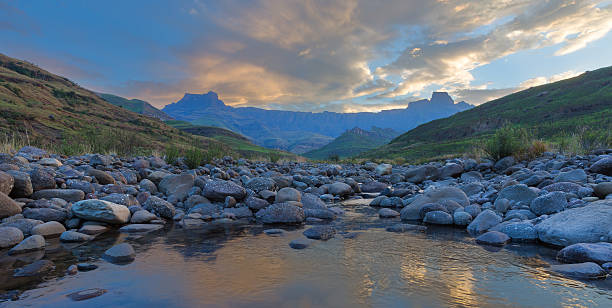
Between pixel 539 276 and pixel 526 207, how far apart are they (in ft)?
11.8

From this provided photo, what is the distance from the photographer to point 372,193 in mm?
13180

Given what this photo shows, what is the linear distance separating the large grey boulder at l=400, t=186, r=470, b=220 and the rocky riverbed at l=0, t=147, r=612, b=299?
0.03 meters

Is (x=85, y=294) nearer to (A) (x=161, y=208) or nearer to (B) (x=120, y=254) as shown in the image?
(B) (x=120, y=254)

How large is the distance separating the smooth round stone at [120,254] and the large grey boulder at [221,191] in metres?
3.97

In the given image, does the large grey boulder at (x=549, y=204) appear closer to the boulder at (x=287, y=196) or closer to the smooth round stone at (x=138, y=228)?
the boulder at (x=287, y=196)

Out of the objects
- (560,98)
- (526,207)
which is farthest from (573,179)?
(560,98)

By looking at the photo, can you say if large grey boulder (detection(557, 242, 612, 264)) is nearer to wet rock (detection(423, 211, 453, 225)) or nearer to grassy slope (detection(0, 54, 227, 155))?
wet rock (detection(423, 211, 453, 225))

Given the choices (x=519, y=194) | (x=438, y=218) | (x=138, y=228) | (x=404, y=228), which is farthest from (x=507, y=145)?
(x=138, y=228)

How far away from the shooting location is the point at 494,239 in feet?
18.4

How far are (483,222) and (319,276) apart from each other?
4.36 metres

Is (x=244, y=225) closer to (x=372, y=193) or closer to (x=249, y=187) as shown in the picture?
(x=249, y=187)

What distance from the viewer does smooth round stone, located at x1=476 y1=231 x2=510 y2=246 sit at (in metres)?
5.55

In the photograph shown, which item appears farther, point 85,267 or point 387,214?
point 387,214

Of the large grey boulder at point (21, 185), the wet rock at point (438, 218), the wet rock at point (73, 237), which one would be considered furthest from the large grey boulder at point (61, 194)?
the wet rock at point (438, 218)
